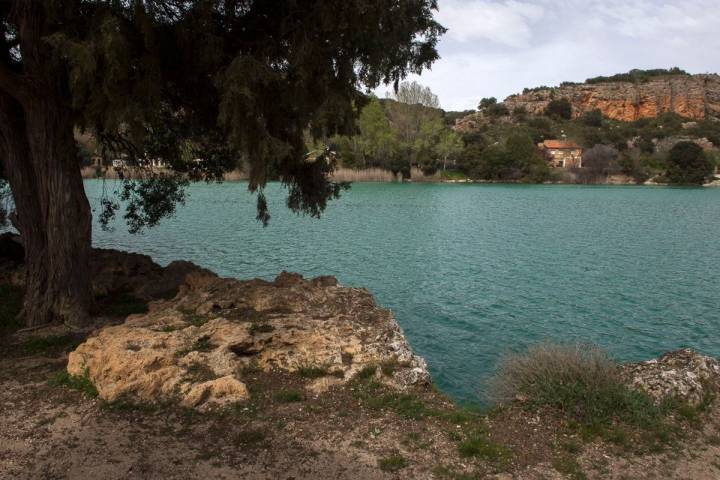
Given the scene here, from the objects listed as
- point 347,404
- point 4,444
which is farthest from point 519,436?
point 4,444

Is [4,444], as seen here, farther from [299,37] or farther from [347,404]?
[299,37]

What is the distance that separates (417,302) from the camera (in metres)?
14.2

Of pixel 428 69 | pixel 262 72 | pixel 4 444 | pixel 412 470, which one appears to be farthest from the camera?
pixel 428 69

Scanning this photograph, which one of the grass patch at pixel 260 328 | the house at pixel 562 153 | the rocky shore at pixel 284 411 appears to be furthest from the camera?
the house at pixel 562 153

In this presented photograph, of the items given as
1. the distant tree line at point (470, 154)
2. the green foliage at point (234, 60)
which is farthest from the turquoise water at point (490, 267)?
the distant tree line at point (470, 154)

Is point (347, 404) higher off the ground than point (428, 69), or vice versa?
point (428, 69)

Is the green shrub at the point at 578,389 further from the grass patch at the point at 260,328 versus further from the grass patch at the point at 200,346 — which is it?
the grass patch at the point at 200,346

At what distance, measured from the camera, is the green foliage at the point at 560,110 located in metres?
142

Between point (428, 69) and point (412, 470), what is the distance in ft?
21.3

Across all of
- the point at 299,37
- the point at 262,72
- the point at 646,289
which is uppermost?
the point at 299,37

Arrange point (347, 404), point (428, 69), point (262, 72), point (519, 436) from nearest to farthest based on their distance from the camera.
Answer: point (519, 436) → point (347, 404) → point (262, 72) → point (428, 69)

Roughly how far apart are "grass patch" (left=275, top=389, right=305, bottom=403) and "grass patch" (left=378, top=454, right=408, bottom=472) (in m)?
1.44

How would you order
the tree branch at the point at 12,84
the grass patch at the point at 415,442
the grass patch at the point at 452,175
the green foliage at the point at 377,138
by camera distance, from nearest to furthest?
the grass patch at the point at 415,442 → the tree branch at the point at 12,84 → the green foliage at the point at 377,138 → the grass patch at the point at 452,175

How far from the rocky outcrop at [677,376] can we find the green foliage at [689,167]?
82076 mm
